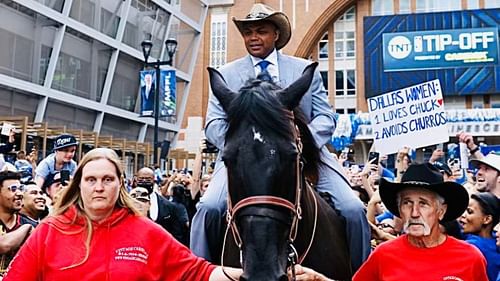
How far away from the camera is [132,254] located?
3672 millimetres

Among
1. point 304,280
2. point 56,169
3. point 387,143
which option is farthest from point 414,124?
point 304,280

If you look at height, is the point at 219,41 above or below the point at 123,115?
above

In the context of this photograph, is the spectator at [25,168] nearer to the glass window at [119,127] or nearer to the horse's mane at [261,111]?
the horse's mane at [261,111]

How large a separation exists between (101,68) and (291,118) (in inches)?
1241

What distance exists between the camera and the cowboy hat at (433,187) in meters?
3.62

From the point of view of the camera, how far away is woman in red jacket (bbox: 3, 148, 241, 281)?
3.56 m

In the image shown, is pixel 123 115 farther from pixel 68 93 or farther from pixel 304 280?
pixel 304 280

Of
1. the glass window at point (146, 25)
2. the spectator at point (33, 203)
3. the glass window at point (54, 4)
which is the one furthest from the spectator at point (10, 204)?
the glass window at point (146, 25)

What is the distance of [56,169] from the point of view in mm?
8578

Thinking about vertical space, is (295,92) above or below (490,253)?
above

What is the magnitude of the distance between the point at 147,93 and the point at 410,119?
2019 centimetres

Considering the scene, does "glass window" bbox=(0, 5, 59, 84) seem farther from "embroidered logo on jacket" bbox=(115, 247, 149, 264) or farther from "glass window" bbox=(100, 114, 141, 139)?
"embroidered logo on jacket" bbox=(115, 247, 149, 264)

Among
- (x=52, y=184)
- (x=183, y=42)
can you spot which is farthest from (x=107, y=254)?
(x=183, y=42)

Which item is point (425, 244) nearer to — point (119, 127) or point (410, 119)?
point (410, 119)
